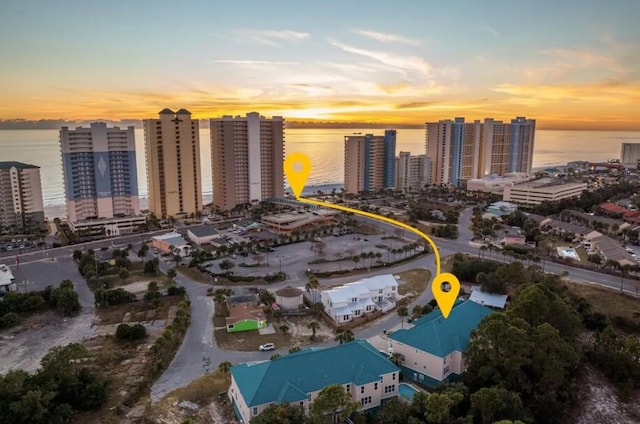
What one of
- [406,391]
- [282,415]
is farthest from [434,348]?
[282,415]

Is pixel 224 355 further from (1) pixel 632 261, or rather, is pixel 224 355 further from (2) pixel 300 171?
(1) pixel 632 261

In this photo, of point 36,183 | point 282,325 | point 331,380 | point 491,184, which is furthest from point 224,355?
point 491,184

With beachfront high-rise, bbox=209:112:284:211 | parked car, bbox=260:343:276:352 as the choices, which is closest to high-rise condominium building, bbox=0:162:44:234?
beachfront high-rise, bbox=209:112:284:211

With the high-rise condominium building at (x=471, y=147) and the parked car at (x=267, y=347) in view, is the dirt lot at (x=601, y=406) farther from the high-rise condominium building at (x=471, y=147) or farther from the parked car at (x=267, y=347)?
the high-rise condominium building at (x=471, y=147)

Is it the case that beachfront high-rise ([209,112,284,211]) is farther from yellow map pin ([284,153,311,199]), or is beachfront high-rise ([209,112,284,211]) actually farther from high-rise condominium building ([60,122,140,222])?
yellow map pin ([284,153,311,199])

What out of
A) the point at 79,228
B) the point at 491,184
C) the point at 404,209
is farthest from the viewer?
the point at 491,184

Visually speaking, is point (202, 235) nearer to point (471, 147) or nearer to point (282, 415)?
point (282, 415)
